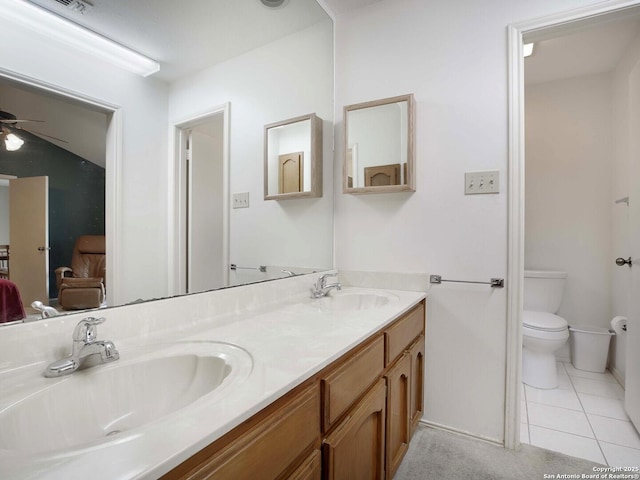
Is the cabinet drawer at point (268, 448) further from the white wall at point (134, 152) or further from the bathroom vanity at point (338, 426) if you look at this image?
the white wall at point (134, 152)

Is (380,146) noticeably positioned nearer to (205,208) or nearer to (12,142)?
(205,208)

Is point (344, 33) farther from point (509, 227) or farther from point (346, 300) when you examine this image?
point (346, 300)

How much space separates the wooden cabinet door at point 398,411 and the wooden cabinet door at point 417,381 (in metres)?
0.08

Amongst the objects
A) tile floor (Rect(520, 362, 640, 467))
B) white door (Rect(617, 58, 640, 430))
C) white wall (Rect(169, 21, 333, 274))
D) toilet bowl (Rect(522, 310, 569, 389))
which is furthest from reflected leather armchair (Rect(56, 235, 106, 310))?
toilet bowl (Rect(522, 310, 569, 389))

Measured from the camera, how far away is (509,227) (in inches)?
58.1

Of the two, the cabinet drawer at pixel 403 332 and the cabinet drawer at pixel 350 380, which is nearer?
the cabinet drawer at pixel 350 380

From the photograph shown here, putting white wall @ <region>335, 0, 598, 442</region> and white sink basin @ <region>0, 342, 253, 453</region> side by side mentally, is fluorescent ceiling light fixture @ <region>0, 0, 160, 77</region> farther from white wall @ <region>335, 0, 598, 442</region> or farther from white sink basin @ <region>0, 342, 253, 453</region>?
white wall @ <region>335, 0, 598, 442</region>

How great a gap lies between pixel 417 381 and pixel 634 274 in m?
1.22

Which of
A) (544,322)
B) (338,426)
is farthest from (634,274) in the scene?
(338,426)

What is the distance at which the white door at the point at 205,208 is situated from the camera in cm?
107

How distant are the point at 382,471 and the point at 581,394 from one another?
1776 mm

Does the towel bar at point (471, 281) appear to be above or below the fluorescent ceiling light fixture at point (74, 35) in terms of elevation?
below

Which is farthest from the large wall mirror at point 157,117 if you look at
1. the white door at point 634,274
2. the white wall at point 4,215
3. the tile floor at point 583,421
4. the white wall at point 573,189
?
the white wall at point 573,189

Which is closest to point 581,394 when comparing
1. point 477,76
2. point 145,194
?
point 477,76
